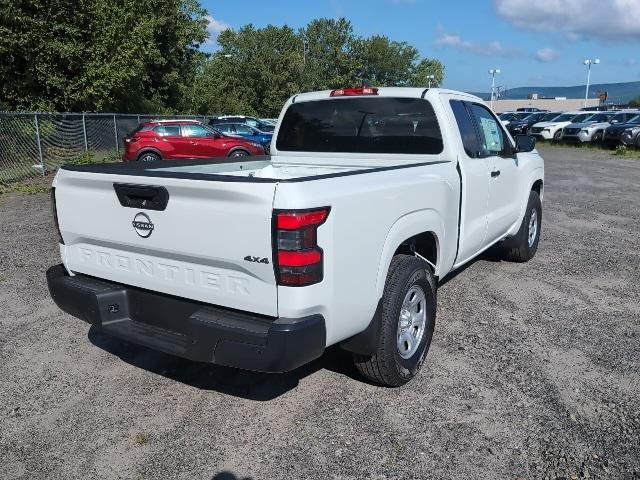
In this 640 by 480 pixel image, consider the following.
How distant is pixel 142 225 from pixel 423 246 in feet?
6.54

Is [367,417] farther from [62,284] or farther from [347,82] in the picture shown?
[347,82]

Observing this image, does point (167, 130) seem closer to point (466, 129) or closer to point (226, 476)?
point (466, 129)

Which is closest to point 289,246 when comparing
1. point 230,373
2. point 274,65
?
point 230,373

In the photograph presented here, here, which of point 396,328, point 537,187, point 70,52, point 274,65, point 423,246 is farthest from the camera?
point 274,65

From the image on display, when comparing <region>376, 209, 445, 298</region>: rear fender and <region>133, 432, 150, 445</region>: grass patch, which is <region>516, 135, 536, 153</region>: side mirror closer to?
<region>376, 209, 445, 298</region>: rear fender

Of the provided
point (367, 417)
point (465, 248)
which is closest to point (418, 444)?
point (367, 417)

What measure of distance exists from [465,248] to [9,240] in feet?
21.6

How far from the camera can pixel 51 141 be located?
16.1 meters

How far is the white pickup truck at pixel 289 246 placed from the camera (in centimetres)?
271

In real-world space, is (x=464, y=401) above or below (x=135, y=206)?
below

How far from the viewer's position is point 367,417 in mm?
3326

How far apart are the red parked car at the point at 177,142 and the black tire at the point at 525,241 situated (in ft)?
38.8

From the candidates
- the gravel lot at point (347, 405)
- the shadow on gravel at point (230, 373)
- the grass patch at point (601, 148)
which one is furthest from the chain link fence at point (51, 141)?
the grass patch at point (601, 148)

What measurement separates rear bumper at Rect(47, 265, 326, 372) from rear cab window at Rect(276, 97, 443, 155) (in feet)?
7.23
